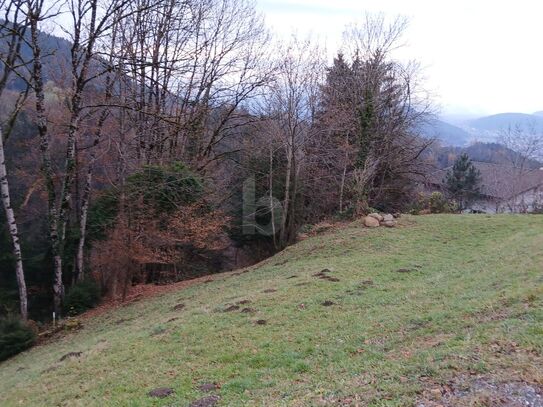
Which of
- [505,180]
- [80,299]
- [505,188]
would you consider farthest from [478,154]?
[80,299]

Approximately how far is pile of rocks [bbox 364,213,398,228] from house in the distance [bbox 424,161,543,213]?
20029 millimetres

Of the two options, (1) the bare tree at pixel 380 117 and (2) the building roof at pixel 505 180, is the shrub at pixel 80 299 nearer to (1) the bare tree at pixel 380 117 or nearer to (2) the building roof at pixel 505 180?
(1) the bare tree at pixel 380 117

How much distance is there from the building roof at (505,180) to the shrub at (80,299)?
29826 millimetres

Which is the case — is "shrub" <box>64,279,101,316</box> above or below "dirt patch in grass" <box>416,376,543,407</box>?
below

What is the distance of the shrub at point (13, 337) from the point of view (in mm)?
10891

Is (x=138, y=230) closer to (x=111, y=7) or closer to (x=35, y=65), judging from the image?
(x=35, y=65)

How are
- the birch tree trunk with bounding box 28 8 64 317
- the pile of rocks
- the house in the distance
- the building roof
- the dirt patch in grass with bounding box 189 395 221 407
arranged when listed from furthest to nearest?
the building roof, the house in the distance, the pile of rocks, the birch tree trunk with bounding box 28 8 64 317, the dirt patch in grass with bounding box 189 395 221 407

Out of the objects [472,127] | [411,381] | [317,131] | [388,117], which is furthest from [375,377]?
[472,127]

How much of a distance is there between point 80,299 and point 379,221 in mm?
11276

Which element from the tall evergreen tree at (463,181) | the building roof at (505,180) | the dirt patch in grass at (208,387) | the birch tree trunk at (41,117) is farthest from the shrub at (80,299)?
the tall evergreen tree at (463,181)

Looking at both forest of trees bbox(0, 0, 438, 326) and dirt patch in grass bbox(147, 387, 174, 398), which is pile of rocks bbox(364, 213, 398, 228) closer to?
forest of trees bbox(0, 0, 438, 326)

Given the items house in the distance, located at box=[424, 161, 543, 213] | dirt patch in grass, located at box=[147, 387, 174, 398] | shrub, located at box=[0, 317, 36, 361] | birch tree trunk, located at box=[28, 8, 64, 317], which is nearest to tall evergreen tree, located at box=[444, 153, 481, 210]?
house in the distance, located at box=[424, 161, 543, 213]

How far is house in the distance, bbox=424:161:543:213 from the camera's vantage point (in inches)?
1485

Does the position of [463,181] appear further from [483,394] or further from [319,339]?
[483,394]
